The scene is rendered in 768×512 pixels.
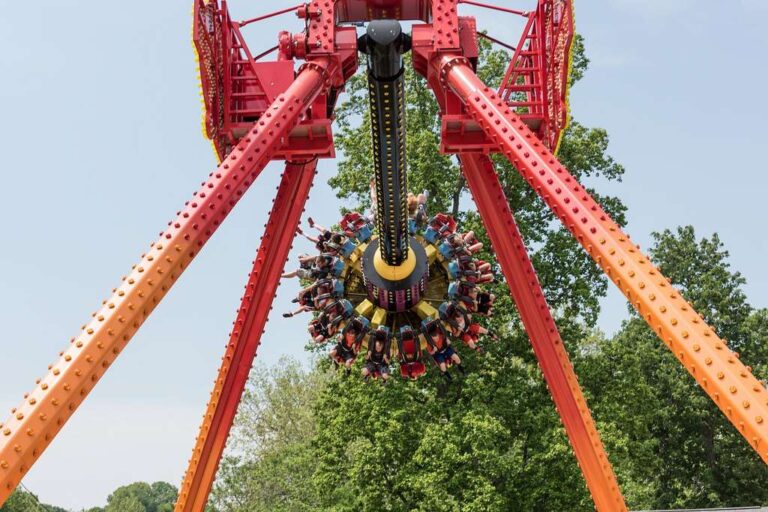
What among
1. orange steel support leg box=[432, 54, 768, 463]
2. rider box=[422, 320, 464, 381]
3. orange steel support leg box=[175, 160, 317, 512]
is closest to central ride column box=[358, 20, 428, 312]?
rider box=[422, 320, 464, 381]

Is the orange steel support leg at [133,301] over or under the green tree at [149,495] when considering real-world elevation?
under

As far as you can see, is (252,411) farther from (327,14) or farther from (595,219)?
(595,219)

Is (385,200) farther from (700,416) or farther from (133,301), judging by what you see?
(700,416)

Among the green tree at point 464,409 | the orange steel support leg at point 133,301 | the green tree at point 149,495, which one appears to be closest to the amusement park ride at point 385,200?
the orange steel support leg at point 133,301

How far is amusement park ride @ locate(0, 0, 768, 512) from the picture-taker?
6.10 meters

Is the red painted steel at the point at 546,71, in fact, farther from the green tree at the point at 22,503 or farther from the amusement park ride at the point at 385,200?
the green tree at the point at 22,503

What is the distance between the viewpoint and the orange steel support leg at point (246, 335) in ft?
31.9

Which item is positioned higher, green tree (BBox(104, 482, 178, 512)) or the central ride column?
green tree (BBox(104, 482, 178, 512))

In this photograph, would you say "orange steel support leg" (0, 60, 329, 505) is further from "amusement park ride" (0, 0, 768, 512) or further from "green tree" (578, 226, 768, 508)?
"green tree" (578, 226, 768, 508)

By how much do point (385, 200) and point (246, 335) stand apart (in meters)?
2.68

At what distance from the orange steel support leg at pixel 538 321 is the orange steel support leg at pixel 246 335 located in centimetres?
213

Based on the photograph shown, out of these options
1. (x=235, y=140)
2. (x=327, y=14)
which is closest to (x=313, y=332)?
(x=235, y=140)

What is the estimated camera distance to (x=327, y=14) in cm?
888

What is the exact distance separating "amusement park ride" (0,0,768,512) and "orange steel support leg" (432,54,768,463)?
0.05 ft
